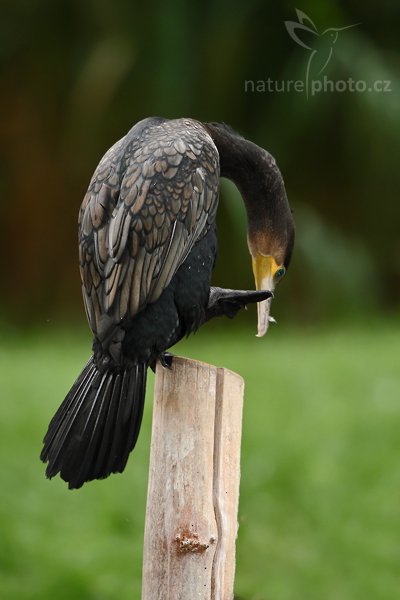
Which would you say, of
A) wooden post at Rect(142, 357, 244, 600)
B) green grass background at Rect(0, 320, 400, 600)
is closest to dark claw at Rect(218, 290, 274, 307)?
wooden post at Rect(142, 357, 244, 600)

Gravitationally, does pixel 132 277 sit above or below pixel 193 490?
above

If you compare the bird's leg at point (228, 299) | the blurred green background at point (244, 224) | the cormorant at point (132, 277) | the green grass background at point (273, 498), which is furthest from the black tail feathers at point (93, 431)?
the blurred green background at point (244, 224)

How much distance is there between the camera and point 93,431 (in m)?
2.67

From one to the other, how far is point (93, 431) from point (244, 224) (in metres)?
5.12

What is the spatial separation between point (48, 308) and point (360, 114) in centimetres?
271

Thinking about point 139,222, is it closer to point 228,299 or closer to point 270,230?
point 228,299

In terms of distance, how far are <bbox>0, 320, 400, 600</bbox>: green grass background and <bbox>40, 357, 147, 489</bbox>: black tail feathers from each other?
1.11m

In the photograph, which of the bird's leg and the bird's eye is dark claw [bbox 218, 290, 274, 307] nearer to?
the bird's leg

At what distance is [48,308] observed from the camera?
895cm

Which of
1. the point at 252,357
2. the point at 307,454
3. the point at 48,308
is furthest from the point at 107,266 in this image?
the point at 48,308

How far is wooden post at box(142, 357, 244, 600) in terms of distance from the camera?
2479 millimetres

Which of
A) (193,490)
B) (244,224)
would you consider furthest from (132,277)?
(244,224)

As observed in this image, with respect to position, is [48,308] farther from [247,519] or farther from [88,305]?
[88,305]

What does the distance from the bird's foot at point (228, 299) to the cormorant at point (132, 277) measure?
0.04 m
